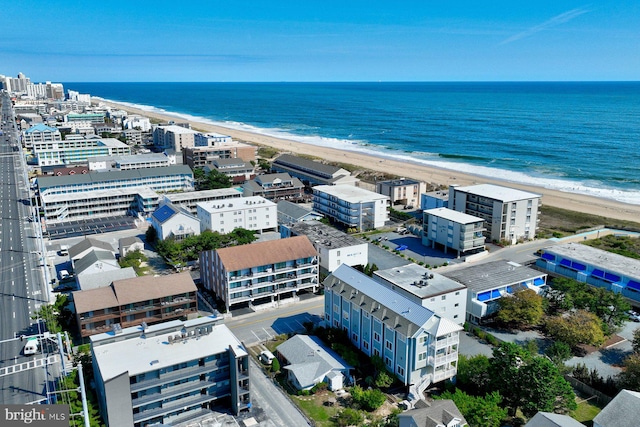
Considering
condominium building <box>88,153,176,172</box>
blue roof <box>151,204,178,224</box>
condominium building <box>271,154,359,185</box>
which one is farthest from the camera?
condominium building <box>88,153,176,172</box>

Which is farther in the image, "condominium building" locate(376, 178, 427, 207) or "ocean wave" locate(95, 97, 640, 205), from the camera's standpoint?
"ocean wave" locate(95, 97, 640, 205)

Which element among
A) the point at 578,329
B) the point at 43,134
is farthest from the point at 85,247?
the point at 43,134

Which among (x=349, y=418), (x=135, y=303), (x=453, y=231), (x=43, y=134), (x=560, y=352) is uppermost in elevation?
(x=43, y=134)

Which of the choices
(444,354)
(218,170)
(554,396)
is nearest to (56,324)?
(444,354)

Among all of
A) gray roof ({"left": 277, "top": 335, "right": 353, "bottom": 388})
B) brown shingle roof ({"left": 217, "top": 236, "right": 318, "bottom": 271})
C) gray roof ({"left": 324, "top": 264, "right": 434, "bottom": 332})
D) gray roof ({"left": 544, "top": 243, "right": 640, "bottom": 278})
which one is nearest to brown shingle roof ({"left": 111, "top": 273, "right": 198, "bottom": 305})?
brown shingle roof ({"left": 217, "top": 236, "right": 318, "bottom": 271})

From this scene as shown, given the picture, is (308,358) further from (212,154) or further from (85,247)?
(212,154)

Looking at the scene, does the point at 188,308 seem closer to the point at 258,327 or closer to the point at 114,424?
the point at 258,327

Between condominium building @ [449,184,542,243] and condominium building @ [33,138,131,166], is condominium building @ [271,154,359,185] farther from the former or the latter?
condominium building @ [33,138,131,166]
